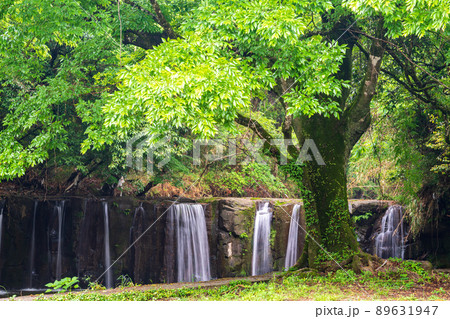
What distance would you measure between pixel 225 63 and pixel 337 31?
4.28 m

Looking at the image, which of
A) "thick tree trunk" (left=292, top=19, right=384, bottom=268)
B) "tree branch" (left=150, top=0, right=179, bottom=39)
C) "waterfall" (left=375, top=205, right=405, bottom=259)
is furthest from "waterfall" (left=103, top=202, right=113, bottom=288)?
"waterfall" (left=375, top=205, right=405, bottom=259)

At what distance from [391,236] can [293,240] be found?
12.1 feet

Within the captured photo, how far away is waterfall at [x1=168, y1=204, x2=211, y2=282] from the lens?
16.3 metres

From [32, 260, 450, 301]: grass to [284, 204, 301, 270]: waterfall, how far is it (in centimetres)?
723

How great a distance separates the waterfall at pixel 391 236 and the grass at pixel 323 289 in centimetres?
584

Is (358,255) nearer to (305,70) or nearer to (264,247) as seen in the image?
(305,70)

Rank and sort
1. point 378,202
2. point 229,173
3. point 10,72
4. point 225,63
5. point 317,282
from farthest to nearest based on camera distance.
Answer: point 229,173, point 378,202, point 10,72, point 317,282, point 225,63

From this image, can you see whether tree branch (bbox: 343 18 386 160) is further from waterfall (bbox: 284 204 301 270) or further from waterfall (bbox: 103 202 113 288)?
waterfall (bbox: 103 202 113 288)

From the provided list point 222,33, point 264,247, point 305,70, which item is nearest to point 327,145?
point 305,70

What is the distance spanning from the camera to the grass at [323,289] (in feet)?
24.0

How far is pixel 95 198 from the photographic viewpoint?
51.7 ft

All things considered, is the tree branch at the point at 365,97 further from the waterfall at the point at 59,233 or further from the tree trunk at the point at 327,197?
the waterfall at the point at 59,233

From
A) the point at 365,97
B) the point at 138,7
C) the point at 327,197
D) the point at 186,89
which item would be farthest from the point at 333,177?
the point at 138,7

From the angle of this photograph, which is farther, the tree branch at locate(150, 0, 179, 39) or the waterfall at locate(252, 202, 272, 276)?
the waterfall at locate(252, 202, 272, 276)
